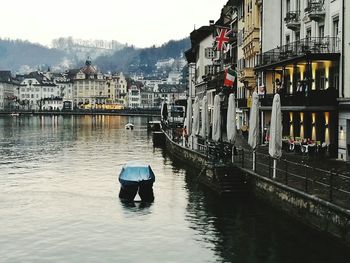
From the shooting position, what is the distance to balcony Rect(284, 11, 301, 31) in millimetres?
50594

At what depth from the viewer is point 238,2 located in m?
78.7

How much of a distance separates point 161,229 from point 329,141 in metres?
19.8

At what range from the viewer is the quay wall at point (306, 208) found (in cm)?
2272

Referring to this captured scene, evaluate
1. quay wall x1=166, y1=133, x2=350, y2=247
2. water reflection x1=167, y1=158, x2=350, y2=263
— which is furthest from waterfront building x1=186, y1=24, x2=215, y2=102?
water reflection x1=167, y1=158, x2=350, y2=263

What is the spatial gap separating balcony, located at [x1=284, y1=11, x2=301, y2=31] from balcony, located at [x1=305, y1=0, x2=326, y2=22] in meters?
4.71

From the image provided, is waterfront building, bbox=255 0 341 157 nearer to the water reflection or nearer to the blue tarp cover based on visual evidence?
the water reflection

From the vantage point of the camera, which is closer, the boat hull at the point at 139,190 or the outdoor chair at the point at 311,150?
the boat hull at the point at 139,190

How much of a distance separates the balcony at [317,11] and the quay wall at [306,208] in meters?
16.3

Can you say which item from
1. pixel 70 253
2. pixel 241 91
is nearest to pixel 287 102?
pixel 70 253

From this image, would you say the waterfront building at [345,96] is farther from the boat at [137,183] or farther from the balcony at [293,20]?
the boat at [137,183]

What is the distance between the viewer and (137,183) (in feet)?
113

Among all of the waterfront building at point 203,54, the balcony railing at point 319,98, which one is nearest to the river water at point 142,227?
the balcony railing at point 319,98

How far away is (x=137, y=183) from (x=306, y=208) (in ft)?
36.9

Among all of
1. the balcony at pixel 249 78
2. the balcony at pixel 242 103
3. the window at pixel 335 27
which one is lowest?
the balcony at pixel 242 103
